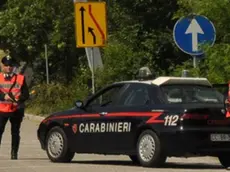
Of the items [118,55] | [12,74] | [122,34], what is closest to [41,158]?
[12,74]

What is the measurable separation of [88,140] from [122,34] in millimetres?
11869

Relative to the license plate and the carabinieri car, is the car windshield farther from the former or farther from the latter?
the license plate

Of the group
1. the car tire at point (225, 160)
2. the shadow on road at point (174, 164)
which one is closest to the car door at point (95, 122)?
the shadow on road at point (174, 164)

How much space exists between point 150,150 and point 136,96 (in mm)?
1163

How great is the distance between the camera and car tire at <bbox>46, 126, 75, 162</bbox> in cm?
1700

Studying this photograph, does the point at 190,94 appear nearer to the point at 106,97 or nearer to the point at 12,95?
the point at 106,97

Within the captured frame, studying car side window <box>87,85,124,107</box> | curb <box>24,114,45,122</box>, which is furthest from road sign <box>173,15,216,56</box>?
curb <box>24,114,45,122</box>

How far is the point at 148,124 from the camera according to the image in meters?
15.5

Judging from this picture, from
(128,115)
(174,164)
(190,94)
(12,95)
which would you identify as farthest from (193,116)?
(12,95)

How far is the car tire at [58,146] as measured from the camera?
55.8 ft

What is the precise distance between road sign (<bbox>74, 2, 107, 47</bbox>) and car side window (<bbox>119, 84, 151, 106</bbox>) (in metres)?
4.48

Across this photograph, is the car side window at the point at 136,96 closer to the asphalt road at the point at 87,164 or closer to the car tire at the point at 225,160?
the asphalt road at the point at 87,164

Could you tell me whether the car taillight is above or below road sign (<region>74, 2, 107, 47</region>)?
below

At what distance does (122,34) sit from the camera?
92.8ft
